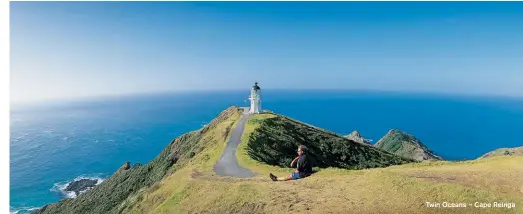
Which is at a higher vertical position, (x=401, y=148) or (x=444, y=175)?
(x=444, y=175)

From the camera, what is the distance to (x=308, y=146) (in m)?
56.7

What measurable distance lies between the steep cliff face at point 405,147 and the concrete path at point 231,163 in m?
90.3

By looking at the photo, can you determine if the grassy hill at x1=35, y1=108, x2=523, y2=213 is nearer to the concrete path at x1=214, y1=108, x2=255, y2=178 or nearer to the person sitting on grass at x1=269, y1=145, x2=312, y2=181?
the person sitting on grass at x1=269, y1=145, x2=312, y2=181

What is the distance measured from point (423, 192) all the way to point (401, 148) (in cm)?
12192

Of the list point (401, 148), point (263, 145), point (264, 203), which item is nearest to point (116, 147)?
point (401, 148)

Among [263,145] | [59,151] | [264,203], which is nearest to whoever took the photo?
[264,203]

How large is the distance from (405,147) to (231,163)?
365 feet

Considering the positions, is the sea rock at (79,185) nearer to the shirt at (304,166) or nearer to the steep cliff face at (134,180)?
the steep cliff face at (134,180)

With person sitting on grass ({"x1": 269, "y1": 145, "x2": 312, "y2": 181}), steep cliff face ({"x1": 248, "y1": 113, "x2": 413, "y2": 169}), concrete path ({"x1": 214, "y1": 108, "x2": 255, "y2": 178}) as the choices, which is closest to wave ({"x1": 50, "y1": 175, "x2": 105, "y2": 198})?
steep cliff face ({"x1": 248, "y1": 113, "x2": 413, "y2": 169})

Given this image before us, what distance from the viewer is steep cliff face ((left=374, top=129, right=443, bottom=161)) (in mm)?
124438

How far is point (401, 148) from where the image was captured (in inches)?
5300

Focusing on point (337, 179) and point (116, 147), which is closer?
point (337, 179)

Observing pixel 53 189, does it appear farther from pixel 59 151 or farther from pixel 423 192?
pixel 423 192
